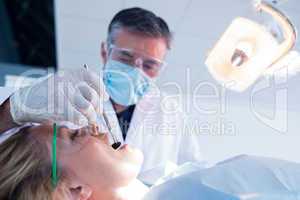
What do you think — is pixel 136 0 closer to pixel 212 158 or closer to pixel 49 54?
pixel 49 54

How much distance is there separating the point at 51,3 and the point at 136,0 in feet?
1.55

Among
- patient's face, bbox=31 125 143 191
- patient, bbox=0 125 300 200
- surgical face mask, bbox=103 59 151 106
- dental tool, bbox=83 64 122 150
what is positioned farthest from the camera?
surgical face mask, bbox=103 59 151 106

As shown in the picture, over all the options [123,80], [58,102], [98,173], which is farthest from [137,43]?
[98,173]

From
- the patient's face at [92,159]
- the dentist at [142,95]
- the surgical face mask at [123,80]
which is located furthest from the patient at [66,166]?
the surgical face mask at [123,80]

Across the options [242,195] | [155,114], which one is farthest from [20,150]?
[155,114]

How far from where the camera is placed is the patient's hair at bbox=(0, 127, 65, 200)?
0.86 m

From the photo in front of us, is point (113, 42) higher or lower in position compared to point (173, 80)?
higher

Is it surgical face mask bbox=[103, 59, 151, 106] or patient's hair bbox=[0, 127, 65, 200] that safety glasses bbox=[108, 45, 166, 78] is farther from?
patient's hair bbox=[0, 127, 65, 200]

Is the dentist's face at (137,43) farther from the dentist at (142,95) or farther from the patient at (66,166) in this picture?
the patient at (66,166)

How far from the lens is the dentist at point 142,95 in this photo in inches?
56.3

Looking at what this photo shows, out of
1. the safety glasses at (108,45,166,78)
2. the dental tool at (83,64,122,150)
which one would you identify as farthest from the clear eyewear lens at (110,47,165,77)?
the dental tool at (83,64,122,150)

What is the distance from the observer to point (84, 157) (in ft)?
3.10

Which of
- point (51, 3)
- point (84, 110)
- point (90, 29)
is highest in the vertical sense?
point (51, 3)

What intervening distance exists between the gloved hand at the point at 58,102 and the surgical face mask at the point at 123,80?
40cm
